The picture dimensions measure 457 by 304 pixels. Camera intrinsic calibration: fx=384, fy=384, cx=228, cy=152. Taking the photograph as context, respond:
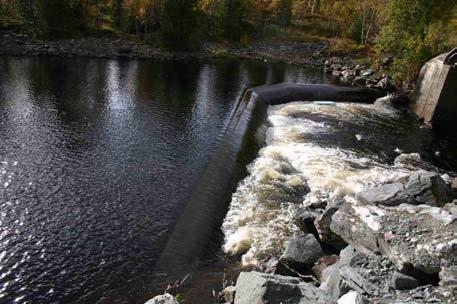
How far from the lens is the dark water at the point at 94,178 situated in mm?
11148

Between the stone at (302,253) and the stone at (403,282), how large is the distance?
10.1 feet

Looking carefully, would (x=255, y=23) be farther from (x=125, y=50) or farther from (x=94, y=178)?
(x=94, y=178)

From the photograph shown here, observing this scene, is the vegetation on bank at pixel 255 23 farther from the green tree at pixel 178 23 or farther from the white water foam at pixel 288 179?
the white water foam at pixel 288 179

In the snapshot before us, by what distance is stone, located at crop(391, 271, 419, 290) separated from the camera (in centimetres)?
887

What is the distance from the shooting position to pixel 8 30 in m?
58.3

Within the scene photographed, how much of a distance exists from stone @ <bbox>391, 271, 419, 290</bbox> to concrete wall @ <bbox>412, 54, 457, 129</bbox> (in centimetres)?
2595

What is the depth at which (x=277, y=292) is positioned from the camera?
8.24 metres

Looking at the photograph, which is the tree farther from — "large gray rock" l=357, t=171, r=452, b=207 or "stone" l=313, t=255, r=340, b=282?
"stone" l=313, t=255, r=340, b=282

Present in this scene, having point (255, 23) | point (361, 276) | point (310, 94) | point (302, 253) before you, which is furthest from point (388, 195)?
point (255, 23)

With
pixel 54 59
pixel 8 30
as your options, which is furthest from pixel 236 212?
pixel 8 30

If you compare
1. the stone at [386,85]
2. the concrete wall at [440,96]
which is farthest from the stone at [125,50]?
the concrete wall at [440,96]

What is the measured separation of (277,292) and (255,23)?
86.5 m

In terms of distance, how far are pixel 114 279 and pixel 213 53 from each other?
188ft

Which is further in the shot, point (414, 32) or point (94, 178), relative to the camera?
point (414, 32)
